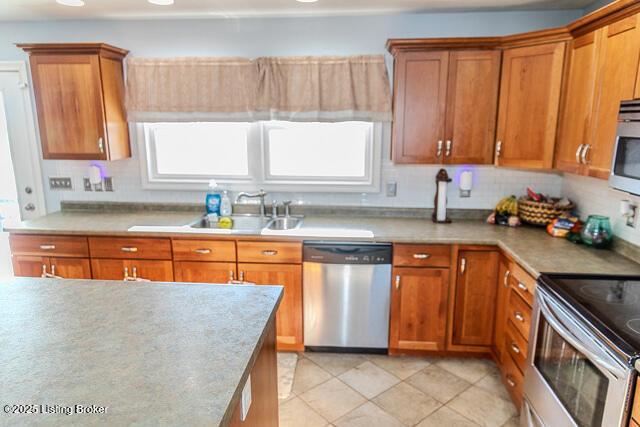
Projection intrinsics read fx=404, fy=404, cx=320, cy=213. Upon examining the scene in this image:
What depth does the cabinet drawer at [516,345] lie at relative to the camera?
2258 millimetres

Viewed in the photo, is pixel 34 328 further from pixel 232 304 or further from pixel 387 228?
pixel 387 228

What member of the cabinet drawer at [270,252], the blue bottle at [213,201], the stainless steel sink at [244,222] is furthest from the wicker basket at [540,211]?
the blue bottle at [213,201]

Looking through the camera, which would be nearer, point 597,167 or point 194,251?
point 597,167

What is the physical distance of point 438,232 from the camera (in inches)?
113

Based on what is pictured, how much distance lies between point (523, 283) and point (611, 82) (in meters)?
1.13

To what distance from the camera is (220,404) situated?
1.02 m

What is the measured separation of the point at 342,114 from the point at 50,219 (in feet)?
8.14

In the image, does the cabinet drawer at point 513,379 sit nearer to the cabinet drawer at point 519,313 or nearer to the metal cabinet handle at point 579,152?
the cabinet drawer at point 519,313

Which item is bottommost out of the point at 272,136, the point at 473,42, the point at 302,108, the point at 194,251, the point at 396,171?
the point at 194,251

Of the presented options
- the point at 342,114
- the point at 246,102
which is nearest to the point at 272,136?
the point at 246,102

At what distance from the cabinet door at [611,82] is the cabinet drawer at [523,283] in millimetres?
645

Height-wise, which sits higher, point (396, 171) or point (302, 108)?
point (302, 108)

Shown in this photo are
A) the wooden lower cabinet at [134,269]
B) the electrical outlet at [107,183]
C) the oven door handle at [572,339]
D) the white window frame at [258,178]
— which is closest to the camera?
the oven door handle at [572,339]

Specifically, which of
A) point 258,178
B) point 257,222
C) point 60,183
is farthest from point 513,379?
point 60,183
